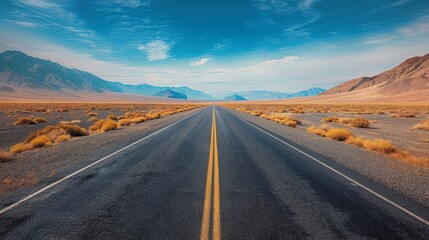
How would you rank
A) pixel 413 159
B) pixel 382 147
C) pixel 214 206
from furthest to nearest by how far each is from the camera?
pixel 382 147
pixel 413 159
pixel 214 206

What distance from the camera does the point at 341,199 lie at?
17.1 feet

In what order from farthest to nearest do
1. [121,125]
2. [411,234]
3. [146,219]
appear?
1. [121,125]
2. [146,219]
3. [411,234]

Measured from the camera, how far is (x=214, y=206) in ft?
15.4

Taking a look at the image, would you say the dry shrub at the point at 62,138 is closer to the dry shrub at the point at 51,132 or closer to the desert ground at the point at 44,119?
the dry shrub at the point at 51,132

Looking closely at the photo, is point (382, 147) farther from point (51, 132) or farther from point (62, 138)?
point (51, 132)

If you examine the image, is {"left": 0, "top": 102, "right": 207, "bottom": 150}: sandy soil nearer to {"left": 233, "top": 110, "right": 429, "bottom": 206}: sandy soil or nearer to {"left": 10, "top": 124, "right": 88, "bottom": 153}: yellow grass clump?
{"left": 10, "top": 124, "right": 88, "bottom": 153}: yellow grass clump

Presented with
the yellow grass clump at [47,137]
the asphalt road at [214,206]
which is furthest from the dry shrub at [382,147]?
the yellow grass clump at [47,137]

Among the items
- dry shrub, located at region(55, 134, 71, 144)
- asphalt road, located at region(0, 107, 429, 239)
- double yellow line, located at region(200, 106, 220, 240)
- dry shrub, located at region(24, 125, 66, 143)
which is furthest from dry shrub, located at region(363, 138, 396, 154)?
dry shrub, located at region(24, 125, 66, 143)

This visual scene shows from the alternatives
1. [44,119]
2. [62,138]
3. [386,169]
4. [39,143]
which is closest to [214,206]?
[386,169]

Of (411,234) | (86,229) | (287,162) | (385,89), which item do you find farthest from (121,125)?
(385,89)

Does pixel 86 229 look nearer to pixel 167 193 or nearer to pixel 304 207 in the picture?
pixel 167 193

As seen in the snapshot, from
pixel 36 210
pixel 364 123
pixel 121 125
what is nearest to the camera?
pixel 36 210

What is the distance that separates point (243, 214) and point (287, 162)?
457 centimetres

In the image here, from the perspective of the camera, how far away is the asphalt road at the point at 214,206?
3832 millimetres
